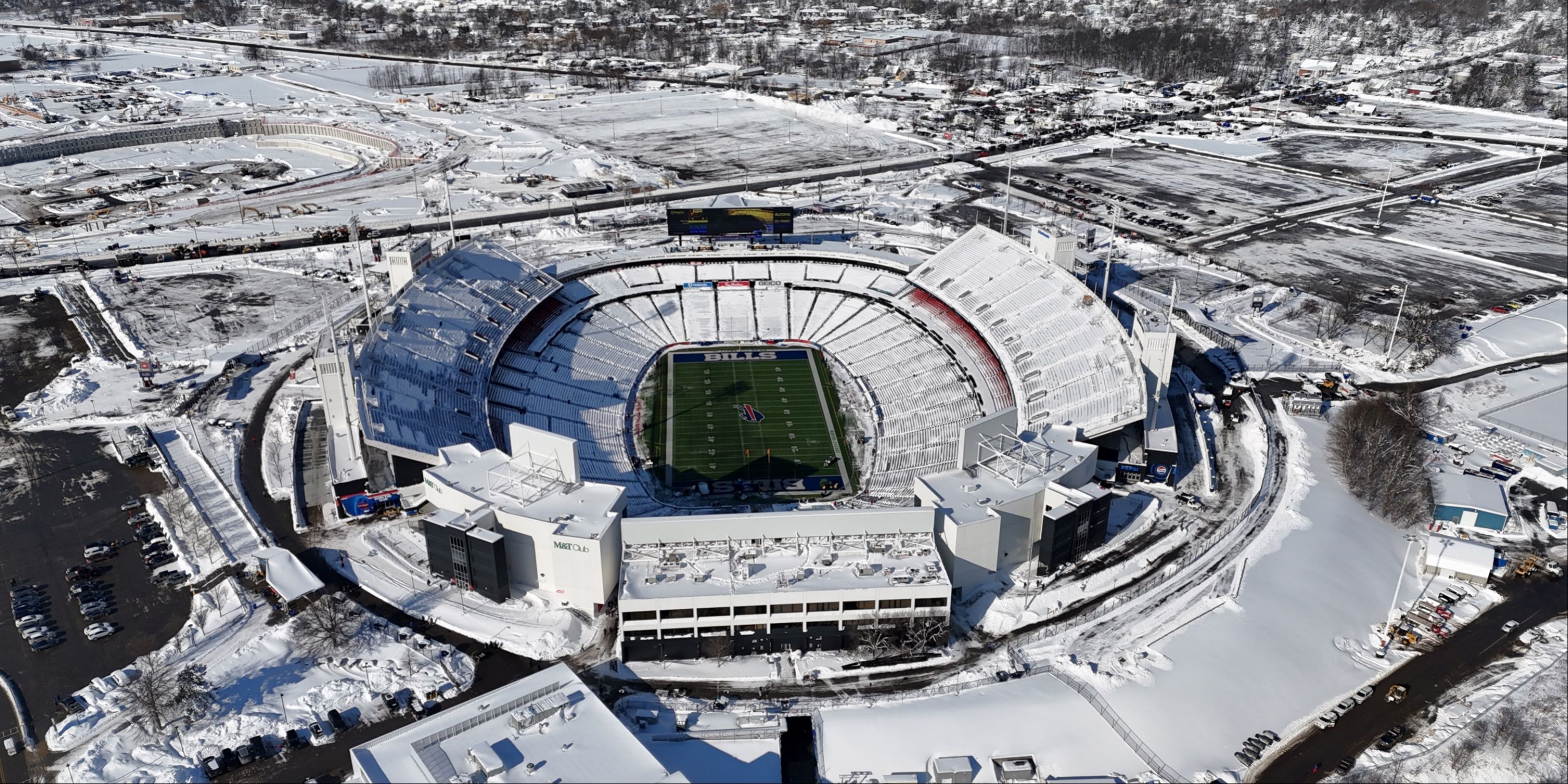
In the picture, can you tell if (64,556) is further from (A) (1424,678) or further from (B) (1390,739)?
(A) (1424,678)

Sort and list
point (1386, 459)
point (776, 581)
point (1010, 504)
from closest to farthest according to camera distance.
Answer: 1. point (776, 581)
2. point (1010, 504)
3. point (1386, 459)

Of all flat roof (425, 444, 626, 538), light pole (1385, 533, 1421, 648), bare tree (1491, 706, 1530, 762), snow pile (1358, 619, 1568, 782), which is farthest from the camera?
flat roof (425, 444, 626, 538)

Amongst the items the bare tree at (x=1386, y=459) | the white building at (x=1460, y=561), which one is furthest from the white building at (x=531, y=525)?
the bare tree at (x=1386, y=459)

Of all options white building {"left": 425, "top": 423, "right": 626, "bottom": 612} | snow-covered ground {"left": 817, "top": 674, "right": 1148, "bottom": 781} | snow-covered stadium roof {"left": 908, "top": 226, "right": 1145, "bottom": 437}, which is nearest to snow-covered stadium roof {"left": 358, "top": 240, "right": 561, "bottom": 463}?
white building {"left": 425, "top": 423, "right": 626, "bottom": 612}

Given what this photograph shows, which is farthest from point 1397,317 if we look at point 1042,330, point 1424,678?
point 1424,678

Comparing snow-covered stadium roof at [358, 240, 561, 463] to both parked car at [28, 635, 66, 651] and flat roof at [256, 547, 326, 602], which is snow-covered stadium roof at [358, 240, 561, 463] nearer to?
flat roof at [256, 547, 326, 602]
